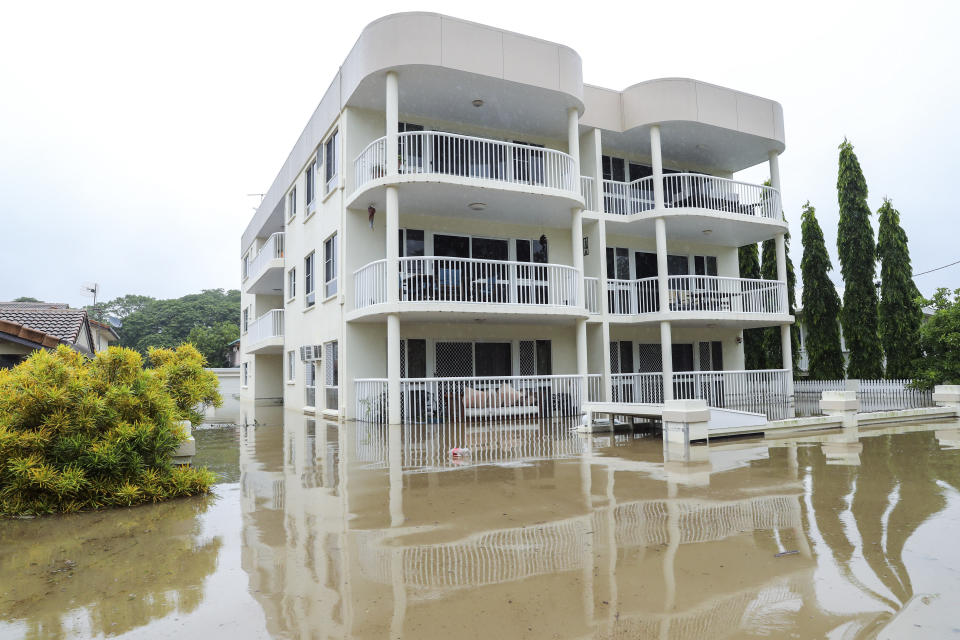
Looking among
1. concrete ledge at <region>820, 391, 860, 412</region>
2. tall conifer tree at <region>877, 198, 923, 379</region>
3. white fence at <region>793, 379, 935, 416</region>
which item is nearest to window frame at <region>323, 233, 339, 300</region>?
concrete ledge at <region>820, 391, 860, 412</region>

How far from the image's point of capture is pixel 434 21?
14281 mm

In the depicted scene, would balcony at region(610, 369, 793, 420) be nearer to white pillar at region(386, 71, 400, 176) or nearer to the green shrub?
white pillar at region(386, 71, 400, 176)

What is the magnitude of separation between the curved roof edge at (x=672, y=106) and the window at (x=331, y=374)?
33.6 feet

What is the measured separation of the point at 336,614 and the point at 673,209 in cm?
1703

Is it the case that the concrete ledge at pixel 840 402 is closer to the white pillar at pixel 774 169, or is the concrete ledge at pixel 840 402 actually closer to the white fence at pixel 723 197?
the white fence at pixel 723 197

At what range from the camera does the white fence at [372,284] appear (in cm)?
1434

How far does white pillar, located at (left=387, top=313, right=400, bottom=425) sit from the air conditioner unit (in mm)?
5020

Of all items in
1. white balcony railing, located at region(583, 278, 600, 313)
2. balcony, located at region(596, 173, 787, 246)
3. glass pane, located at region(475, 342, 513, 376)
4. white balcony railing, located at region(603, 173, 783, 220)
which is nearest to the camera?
glass pane, located at region(475, 342, 513, 376)

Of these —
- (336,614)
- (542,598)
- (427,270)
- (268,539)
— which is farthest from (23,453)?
(427,270)

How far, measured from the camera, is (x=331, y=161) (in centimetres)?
1798

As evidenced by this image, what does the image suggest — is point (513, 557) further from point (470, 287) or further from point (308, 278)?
point (308, 278)

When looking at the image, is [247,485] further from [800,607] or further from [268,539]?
[800,607]

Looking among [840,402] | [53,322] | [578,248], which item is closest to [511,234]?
[578,248]

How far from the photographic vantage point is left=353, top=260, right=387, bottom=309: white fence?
14.3 meters
